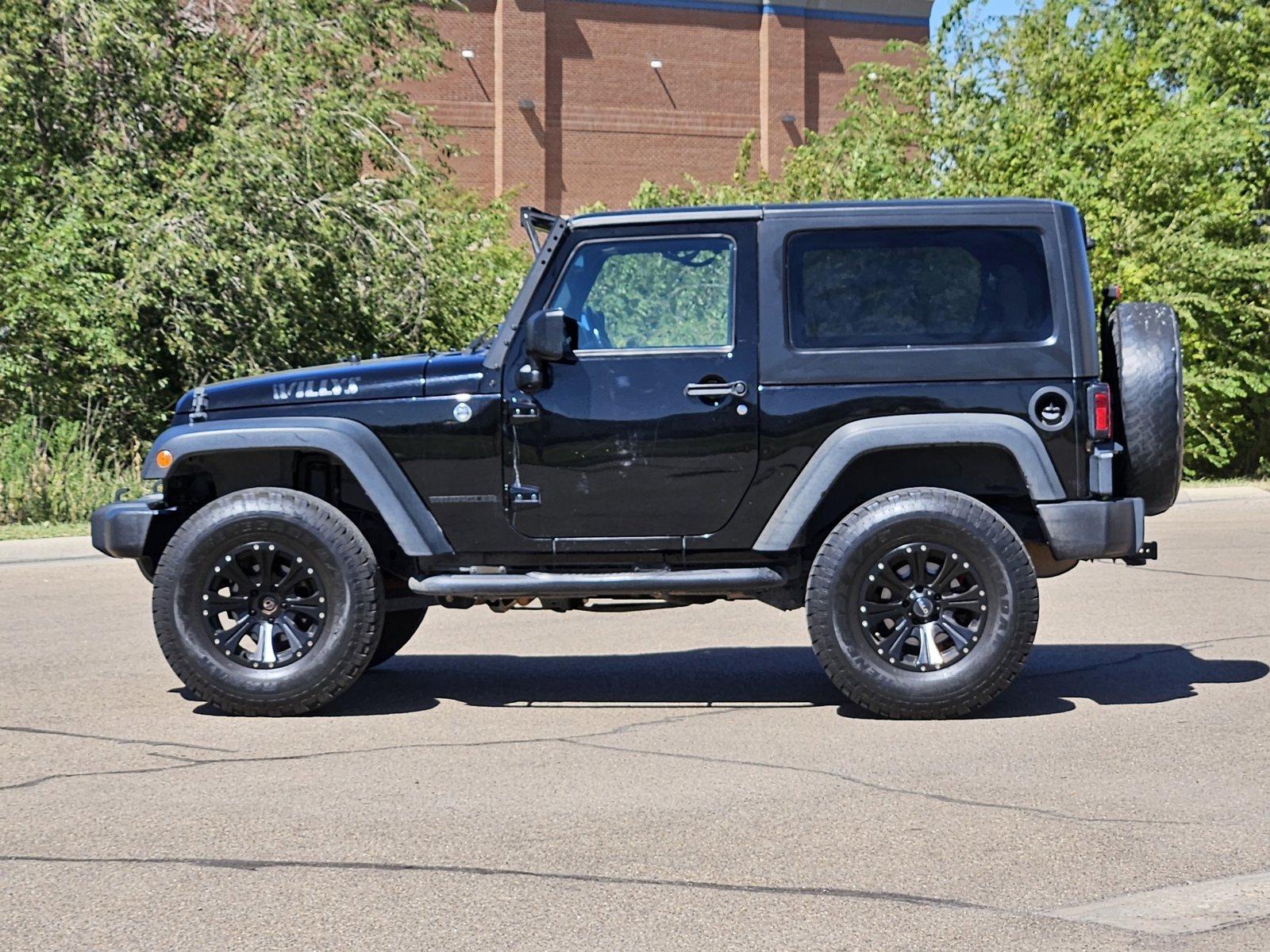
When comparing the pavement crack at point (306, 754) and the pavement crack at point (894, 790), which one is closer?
→ the pavement crack at point (894, 790)

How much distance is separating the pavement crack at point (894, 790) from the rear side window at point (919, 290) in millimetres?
1920

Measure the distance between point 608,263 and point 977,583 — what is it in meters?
2.11

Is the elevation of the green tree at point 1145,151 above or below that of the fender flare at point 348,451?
above

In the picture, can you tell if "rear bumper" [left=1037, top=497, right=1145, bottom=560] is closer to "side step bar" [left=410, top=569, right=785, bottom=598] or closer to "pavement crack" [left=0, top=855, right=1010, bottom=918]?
"side step bar" [left=410, top=569, right=785, bottom=598]

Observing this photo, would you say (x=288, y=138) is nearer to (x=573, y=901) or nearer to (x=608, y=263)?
(x=608, y=263)

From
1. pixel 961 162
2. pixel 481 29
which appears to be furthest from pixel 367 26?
pixel 481 29

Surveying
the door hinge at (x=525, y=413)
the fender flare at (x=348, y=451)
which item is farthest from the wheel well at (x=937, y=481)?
the fender flare at (x=348, y=451)

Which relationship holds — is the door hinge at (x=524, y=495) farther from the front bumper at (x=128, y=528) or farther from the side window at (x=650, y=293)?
Answer: the front bumper at (x=128, y=528)

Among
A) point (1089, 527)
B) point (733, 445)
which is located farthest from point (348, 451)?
point (1089, 527)

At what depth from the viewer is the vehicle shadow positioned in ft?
26.1

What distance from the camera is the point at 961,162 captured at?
25109 mm

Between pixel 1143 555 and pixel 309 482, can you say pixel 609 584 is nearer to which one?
pixel 309 482

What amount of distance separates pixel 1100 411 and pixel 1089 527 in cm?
→ 49

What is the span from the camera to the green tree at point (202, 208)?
1980cm
